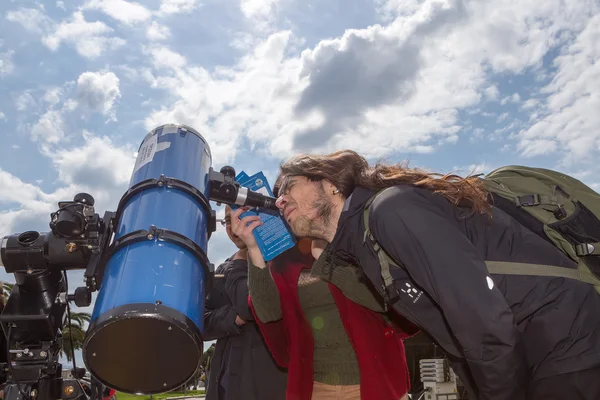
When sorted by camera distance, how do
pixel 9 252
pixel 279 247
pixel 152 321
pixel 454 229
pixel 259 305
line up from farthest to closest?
pixel 259 305, pixel 279 247, pixel 9 252, pixel 152 321, pixel 454 229

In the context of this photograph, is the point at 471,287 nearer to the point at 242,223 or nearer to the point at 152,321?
the point at 152,321

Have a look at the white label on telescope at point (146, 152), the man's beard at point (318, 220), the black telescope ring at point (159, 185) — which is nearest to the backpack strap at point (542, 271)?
the man's beard at point (318, 220)

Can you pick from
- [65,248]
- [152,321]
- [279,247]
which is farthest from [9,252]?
[279,247]

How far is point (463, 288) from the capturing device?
1.72 meters

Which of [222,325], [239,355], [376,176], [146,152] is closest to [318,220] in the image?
[376,176]

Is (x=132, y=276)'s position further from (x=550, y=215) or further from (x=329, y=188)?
(x=550, y=215)

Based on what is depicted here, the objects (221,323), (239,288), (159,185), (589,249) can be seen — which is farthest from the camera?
(221,323)

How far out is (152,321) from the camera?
221 cm

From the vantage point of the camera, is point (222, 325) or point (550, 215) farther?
point (222, 325)

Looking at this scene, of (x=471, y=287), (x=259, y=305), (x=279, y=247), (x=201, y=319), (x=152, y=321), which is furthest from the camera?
(x=259, y=305)

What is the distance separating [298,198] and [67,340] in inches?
69.4

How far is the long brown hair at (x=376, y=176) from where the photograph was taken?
2055 millimetres

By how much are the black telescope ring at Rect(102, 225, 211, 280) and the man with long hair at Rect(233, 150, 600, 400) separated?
0.84 meters

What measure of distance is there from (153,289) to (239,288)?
1.67m
